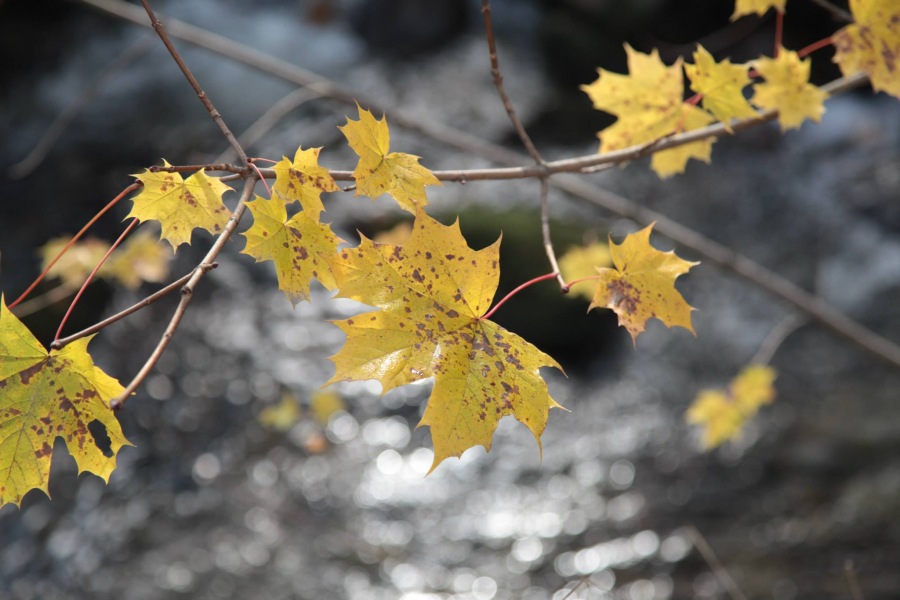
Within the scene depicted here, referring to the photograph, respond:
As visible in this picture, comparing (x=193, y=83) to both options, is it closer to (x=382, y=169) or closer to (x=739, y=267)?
(x=382, y=169)

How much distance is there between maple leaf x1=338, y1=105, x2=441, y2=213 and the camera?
3.29 feet

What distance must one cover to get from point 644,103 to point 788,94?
0.29 meters

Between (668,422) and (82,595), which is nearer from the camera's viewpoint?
(82,595)

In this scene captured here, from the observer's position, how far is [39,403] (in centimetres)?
91

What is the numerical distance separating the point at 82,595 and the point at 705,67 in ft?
11.0

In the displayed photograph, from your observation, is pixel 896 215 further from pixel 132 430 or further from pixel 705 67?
pixel 132 430

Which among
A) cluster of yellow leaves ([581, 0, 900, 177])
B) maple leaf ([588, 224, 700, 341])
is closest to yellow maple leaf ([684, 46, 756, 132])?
cluster of yellow leaves ([581, 0, 900, 177])

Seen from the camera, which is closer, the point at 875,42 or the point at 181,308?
the point at 181,308

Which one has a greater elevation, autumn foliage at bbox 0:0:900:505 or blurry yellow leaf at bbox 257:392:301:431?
autumn foliage at bbox 0:0:900:505

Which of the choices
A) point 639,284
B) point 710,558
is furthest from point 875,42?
point 710,558

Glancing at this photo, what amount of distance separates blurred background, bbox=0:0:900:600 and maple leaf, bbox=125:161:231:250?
1540 mm

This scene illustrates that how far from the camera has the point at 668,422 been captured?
14.2 feet

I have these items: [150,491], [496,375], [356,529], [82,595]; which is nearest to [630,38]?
[356,529]

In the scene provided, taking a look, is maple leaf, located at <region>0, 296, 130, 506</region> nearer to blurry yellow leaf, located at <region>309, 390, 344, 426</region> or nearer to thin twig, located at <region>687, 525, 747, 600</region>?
thin twig, located at <region>687, 525, 747, 600</region>
